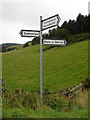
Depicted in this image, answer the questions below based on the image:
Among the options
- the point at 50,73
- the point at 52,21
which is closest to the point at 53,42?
the point at 52,21

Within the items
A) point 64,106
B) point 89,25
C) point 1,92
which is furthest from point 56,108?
point 89,25

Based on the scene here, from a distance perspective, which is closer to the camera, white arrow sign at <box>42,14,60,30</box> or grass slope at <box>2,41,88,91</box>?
white arrow sign at <box>42,14,60,30</box>

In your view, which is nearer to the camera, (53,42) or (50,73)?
(53,42)

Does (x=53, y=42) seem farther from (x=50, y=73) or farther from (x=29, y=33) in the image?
(x=50, y=73)

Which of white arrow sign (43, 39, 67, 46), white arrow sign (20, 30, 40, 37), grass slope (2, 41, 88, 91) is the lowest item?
grass slope (2, 41, 88, 91)

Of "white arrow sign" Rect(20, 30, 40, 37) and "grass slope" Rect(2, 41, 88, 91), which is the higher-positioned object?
"white arrow sign" Rect(20, 30, 40, 37)

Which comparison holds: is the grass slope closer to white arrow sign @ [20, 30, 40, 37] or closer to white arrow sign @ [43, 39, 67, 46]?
white arrow sign @ [43, 39, 67, 46]

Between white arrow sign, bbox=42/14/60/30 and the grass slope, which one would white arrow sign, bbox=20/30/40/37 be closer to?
white arrow sign, bbox=42/14/60/30

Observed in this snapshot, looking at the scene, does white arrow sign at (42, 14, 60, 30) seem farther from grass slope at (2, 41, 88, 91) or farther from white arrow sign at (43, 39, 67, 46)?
grass slope at (2, 41, 88, 91)

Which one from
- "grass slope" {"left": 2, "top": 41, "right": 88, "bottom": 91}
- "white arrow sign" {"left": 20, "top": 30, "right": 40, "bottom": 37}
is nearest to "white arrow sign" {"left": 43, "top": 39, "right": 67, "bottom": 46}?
"white arrow sign" {"left": 20, "top": 30, "right": 40, "bottom": 37}

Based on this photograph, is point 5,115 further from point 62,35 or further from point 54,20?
point 62,35

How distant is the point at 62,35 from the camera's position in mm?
54031

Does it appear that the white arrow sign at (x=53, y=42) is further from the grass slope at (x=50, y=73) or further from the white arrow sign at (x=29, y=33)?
the grass slope at (x=50, y=73)

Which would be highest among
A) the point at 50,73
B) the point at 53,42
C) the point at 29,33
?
the point at 29,33
